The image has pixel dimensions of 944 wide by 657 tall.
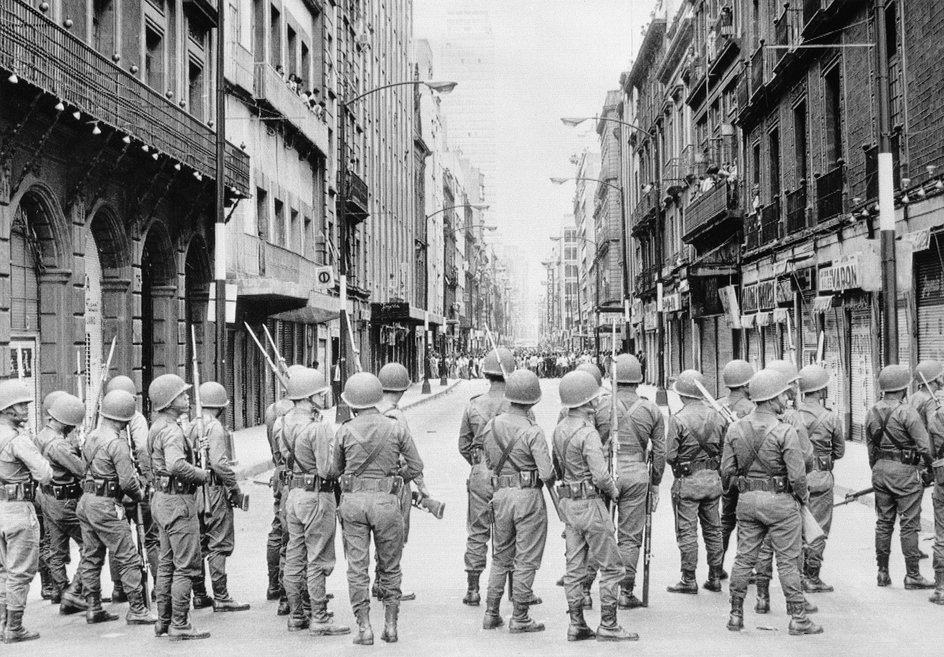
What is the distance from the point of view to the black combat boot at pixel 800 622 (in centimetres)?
720

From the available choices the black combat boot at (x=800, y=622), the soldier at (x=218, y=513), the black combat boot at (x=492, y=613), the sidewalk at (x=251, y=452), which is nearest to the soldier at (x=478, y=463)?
the black combat boot at (x=492, y=613)

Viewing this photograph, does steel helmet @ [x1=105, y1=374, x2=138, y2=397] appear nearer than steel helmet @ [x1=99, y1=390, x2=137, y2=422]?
No

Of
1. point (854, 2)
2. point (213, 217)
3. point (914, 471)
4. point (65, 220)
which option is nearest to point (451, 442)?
point (213, 217)

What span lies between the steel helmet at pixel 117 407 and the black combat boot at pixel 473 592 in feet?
9.03

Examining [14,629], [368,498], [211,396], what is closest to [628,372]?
[368,498]

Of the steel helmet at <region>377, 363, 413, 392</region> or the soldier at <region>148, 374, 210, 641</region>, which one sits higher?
the steel helmet at <region>377, 363, 413, 392</region>

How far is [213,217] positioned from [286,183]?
235 inches

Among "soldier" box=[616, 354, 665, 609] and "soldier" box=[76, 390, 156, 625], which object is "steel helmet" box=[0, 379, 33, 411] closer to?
"soldier" box=[76, 390, 156, 625]

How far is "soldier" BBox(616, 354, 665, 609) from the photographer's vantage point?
8055 millimetres

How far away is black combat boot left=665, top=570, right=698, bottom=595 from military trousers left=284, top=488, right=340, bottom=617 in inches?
116

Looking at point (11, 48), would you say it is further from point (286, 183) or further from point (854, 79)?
point (286, 183)

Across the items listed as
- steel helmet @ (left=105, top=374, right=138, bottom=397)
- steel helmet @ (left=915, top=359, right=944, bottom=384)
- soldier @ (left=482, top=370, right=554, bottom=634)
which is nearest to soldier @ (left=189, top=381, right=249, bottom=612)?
steel helmet @ (left=105, top=374, right=138, bottom=397)

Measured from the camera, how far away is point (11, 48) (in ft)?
42.2

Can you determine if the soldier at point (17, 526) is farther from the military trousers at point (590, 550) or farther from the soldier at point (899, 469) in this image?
the soldier at point (899, 469)
